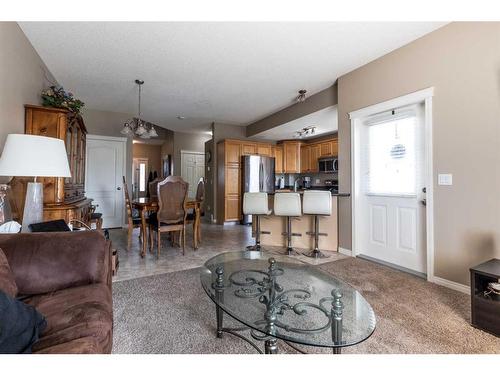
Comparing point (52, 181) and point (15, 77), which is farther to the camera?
point (52, 181)

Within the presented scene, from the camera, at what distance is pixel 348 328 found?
3.54 feet

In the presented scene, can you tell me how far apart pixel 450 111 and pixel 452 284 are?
1.69 meters

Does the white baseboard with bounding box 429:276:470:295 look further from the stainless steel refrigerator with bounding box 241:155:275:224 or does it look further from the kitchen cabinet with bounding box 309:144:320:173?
the kitchen cabinet with bounding box 309:144:320:173

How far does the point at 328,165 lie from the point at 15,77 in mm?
5550

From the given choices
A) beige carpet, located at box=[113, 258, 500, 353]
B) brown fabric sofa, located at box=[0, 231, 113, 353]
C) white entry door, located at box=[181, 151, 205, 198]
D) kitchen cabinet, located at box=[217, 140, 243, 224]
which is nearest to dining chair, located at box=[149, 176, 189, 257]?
beige carpet, located at box=[113, 258, 500, 353]

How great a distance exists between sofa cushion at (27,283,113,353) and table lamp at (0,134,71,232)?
867mm

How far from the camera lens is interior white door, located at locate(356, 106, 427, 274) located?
8.94 feet

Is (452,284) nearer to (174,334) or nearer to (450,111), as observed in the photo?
(450,111)

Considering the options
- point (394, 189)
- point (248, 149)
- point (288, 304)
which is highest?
point (248, 149)

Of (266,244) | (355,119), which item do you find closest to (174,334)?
(266,244)

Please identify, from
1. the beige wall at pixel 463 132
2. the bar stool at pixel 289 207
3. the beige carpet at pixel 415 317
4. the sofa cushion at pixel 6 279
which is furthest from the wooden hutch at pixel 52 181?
the beige wall at pixel 463 132

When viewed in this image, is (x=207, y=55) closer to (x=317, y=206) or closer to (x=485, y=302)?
(x=317, y=206)

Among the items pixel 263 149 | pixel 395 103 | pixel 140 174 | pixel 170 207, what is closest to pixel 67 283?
pixel 170 207

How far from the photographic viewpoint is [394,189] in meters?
2.98
